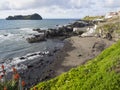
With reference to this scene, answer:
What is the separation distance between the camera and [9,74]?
30.2 meters

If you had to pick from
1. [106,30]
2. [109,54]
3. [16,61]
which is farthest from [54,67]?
[106,30]

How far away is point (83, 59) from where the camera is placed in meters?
34.9

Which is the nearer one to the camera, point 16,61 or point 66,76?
point 66,76

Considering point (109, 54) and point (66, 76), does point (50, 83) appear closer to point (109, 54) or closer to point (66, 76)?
point (66, 76)

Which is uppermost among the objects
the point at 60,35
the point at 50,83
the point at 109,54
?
the point at 109,54

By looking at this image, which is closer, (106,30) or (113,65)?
(113,65)

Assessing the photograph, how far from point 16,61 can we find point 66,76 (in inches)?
1065

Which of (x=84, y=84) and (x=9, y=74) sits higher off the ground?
(x=84, y=84)

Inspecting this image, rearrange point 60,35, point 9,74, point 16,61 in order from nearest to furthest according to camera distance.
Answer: point 9,74, point 16,61, point 60,35

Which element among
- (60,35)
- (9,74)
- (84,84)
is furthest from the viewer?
(60,35)

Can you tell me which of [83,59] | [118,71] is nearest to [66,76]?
[118,71]

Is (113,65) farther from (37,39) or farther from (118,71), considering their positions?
(37,39)

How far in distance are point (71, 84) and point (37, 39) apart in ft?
174

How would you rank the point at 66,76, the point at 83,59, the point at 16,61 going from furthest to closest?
1. the point at 16,61
2. the point at 83,59
3. the point at 66,76
